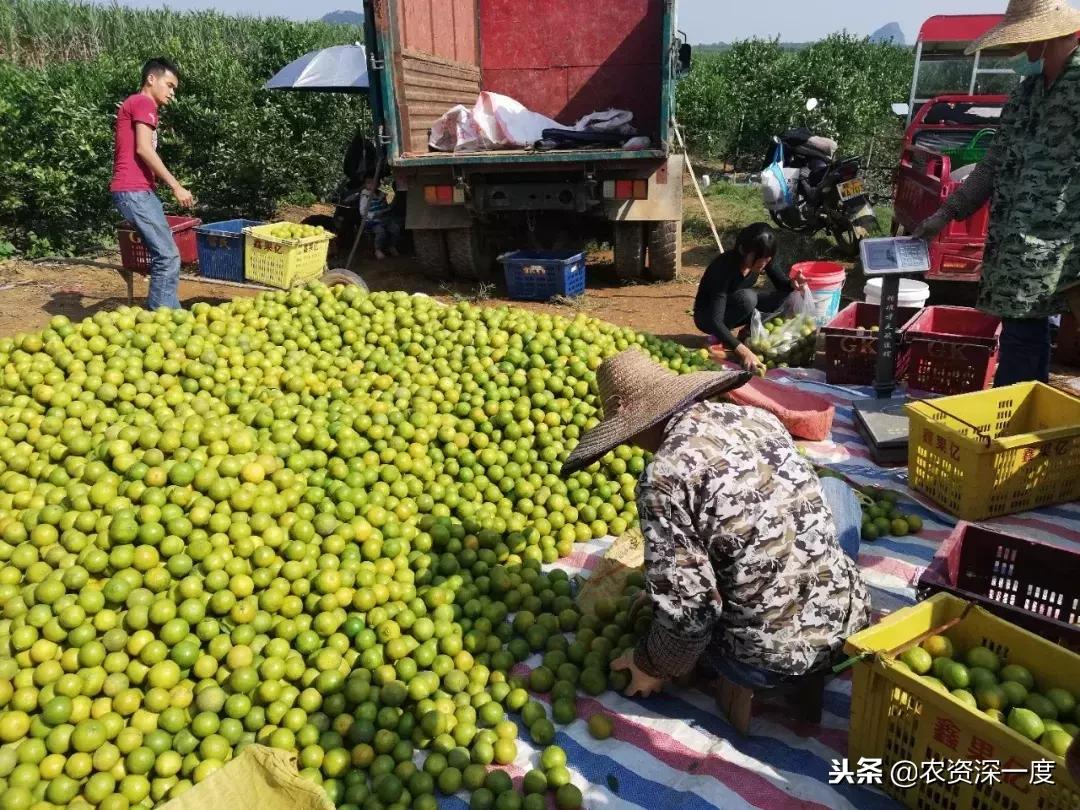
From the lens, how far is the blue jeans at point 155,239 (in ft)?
24.9

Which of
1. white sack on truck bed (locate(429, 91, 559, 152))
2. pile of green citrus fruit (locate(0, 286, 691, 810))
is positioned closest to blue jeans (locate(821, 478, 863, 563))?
pile of green citrus fruit (locate(0, 286, 691, 810))

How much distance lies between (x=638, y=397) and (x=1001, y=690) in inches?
58.6

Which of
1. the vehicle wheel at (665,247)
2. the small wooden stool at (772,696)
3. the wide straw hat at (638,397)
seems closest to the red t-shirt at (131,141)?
the vehicle wheel at (665,247)

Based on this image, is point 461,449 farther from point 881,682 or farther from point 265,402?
point 881,682

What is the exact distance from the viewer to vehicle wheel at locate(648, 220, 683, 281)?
9.72 metres

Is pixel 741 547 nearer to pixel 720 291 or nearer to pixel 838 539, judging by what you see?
pixel 838 539

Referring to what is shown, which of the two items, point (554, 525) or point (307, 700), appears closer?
point (307, 700)

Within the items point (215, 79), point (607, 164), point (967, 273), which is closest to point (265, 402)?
point (607, 164)

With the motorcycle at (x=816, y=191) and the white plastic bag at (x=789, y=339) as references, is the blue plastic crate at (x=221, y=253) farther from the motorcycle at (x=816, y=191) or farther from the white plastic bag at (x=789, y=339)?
the motorcycle at (x=816, y=191)

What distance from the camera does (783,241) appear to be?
12656 millimetres

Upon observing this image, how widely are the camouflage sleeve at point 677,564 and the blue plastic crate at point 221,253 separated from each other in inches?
264

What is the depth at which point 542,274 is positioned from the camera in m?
9.38

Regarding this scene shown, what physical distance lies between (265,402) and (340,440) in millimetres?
571

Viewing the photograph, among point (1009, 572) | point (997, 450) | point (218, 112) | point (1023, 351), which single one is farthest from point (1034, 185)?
point (218, 112)
